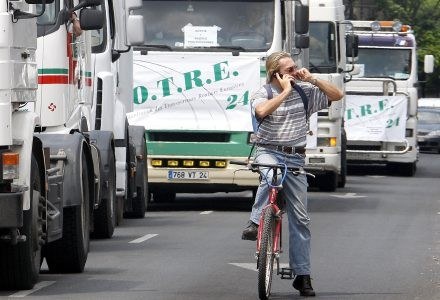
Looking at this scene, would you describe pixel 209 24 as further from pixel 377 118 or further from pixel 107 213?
pixel 377 118

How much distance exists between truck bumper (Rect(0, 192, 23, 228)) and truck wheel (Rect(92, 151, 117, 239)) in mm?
6111

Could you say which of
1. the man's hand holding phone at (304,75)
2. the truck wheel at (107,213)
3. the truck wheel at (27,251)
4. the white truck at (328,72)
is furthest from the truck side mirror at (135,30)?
the white truck at (328,72)

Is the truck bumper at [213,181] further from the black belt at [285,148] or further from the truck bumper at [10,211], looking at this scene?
the truck bumper at [10,211]

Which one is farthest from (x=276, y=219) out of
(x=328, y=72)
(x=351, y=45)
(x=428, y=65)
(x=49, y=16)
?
(x=428, y=65)

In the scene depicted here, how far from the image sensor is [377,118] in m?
35.6

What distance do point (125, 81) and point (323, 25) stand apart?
1051 centimetres

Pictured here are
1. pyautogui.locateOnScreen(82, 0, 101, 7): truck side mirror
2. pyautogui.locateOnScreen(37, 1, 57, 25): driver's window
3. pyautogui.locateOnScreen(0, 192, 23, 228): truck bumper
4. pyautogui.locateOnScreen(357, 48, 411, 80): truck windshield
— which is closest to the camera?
pyautogui.locateOnScreen(0, 192, 23, 228): truck bumper

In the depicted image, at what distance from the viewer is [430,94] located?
86312mm

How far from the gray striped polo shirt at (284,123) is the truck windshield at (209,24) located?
10173mm

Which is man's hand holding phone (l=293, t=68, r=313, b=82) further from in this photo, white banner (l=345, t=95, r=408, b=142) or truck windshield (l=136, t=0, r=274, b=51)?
white banner (l=345, t=95, r=408, b=142)

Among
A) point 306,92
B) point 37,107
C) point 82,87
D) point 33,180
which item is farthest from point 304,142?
point 82,87

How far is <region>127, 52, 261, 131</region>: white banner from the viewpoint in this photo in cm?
2209

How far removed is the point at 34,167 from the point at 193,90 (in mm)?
10699

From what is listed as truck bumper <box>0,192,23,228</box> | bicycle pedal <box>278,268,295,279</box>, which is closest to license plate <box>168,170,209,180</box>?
bicycle pedal <box>278,268,295,279</box>
